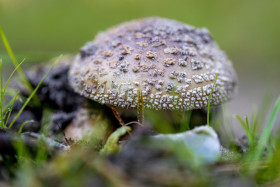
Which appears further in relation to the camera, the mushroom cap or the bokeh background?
the bokeh background

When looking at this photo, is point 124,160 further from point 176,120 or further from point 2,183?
point 176,120

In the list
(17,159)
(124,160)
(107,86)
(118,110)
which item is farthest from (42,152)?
(118,110)

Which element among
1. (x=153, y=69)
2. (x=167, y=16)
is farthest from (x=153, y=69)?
(x=167, y=16)

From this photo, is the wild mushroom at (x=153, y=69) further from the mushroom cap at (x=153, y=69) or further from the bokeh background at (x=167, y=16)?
the bokeh background at (x=167, y=16)

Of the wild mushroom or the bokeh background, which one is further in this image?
the bokeh background

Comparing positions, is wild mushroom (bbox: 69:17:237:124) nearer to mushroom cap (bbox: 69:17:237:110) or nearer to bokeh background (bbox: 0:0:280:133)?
mushroom cap (bbox: 69:17:237:110)

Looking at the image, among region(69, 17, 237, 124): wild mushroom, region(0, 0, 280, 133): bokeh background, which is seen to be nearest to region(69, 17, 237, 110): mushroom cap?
region(69, 17, 237, 124): wild mushroom

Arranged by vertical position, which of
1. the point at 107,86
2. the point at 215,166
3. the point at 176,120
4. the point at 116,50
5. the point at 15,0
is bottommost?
the point at 176,120

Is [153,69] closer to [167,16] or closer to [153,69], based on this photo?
[153,69]
